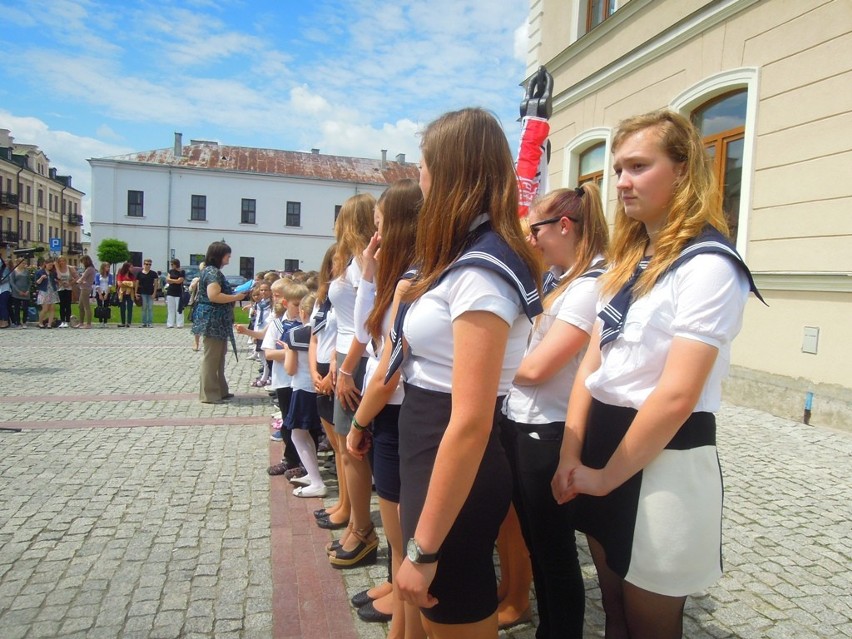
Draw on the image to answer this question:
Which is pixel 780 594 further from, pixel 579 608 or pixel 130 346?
pixel 130 346

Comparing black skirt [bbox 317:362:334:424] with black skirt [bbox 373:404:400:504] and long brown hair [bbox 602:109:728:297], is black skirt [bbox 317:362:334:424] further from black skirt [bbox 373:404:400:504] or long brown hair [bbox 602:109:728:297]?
long brown hair [bbox 602:109:728:297]

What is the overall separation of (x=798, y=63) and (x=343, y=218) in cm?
623

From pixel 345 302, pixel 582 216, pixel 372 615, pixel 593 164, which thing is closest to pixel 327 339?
pixel 345 302

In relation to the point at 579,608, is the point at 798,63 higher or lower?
higher

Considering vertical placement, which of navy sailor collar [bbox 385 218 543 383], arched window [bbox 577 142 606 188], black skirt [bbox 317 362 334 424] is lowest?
black skirt [bbox 317 362 334 424]

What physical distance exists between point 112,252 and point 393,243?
48.9m

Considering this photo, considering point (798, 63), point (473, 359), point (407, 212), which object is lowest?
point (473, 359)

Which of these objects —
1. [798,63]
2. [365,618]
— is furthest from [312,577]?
[798,63]

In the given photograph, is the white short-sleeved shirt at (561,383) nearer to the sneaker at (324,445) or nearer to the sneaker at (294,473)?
the sneaker at (294,473)

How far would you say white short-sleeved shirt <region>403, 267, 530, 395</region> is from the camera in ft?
4.99

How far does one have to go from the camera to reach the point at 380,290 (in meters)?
2.50

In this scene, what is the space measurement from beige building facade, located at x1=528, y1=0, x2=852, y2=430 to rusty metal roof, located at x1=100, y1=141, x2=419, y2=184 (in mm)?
40686

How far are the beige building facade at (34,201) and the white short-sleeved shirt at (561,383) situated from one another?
219ft

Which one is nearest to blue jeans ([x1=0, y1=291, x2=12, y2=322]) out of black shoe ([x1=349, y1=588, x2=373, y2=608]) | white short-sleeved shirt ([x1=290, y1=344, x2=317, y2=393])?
white short-sleeved shirt ([x1=290, y1=344, x2=317, y2=393])
